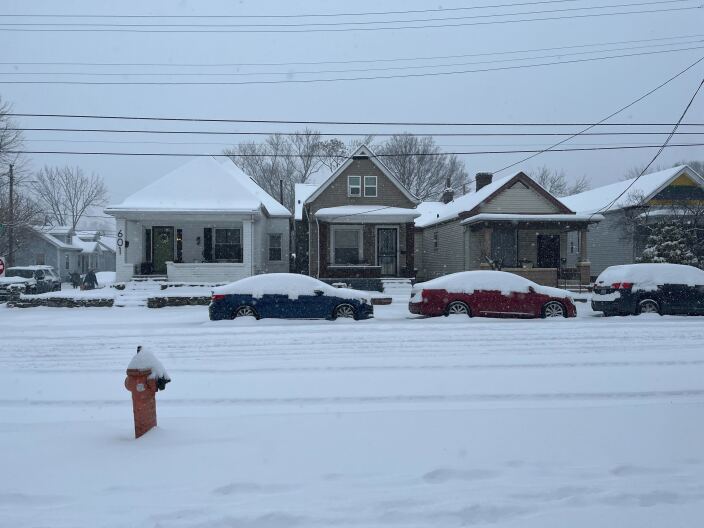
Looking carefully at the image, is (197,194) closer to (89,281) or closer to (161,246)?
(161,246)

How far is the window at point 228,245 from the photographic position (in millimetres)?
27406

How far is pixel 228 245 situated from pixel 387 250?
26.6 ft

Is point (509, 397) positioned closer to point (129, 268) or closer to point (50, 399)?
point (50, 399)

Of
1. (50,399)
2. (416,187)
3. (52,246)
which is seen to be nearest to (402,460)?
(50,399)

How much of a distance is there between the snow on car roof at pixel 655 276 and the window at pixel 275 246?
18.7 meters

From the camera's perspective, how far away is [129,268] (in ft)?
82.9

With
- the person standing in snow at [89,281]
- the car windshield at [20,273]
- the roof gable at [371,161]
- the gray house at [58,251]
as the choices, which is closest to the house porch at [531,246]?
the roof gable at [371,161]

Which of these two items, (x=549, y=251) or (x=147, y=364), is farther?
(x=549, y=251)

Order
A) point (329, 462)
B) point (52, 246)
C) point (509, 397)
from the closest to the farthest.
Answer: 1. point (329, 462)
2. point (509, 397)
3. point (52, 246)

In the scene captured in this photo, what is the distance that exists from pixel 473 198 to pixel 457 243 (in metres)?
2.58

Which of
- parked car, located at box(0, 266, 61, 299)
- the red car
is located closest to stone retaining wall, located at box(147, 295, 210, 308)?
the red car

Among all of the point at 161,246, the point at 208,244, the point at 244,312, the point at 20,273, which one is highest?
the point at 208,244

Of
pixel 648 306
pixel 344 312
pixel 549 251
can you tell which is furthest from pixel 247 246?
pixel 648 306

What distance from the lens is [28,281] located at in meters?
28.9
